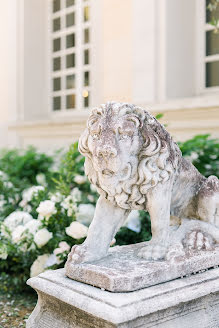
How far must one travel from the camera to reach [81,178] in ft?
11.2

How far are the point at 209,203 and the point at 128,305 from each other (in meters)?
0.77

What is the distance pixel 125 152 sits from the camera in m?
1.79

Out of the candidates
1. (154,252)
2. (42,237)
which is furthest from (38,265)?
(154,252)

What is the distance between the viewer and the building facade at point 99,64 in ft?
15.0

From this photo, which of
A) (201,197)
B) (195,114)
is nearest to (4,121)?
(195,114)

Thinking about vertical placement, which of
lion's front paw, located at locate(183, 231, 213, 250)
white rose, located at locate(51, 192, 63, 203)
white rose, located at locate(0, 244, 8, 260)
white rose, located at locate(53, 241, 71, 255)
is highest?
white rose, located at locate(51, 192, 63, 203)

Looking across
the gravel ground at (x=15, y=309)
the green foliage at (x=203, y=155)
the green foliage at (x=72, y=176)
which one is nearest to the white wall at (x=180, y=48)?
the green foliage at (x=203, y=155)

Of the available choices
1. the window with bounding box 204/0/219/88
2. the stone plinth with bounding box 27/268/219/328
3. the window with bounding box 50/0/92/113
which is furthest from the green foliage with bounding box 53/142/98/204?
the window with bounding box 50/0/92/113

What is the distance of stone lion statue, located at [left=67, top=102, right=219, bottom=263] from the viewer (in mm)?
1786

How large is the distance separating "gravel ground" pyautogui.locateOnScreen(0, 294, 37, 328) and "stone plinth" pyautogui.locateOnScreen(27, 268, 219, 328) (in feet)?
1.78

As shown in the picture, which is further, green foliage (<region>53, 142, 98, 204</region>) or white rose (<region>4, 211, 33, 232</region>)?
green foliage (<region>53, 142, 98, 204</region>)

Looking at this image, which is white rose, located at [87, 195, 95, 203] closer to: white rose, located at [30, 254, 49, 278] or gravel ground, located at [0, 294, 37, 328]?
white rose, located at [30, 254, 49, 278]

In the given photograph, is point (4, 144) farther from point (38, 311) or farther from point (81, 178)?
point (38, 311)

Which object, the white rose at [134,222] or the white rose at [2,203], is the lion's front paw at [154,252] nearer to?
the white rose at [134,222]
